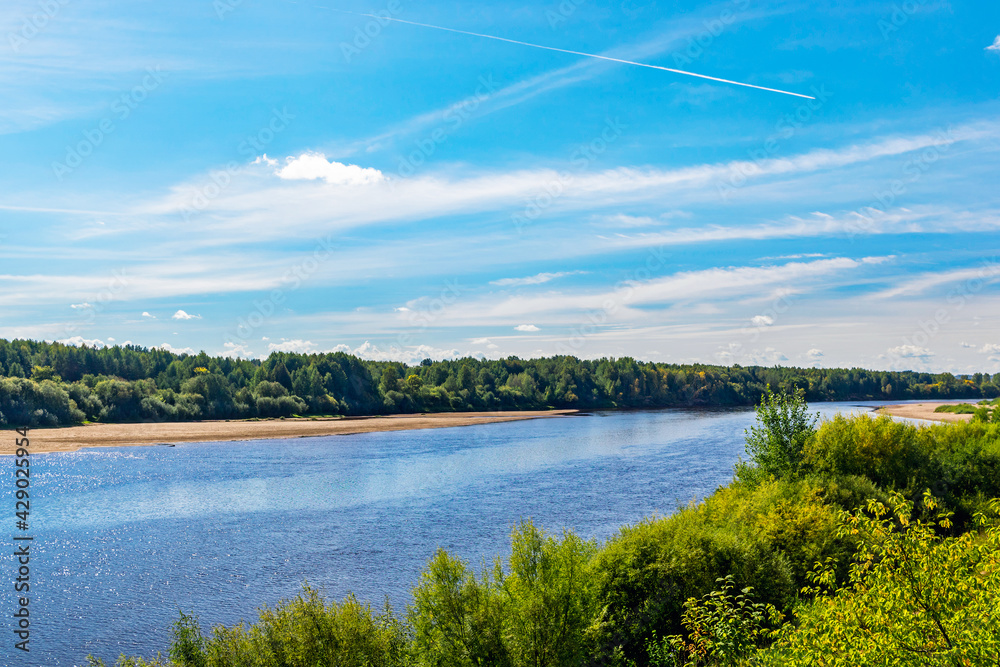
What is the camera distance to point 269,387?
130 meters

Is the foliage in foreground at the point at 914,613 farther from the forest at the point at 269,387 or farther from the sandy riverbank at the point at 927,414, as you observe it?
the sandy riverbank at the point at 927,414

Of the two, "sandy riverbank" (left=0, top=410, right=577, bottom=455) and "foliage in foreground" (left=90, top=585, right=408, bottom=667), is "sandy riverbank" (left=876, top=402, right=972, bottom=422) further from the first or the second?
"foliage in foreground" (left=90, top=585, right=408, bottom=667)

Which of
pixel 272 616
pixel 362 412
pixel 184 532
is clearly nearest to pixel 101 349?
pixel 362 412

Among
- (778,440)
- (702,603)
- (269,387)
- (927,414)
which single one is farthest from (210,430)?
(927,414)

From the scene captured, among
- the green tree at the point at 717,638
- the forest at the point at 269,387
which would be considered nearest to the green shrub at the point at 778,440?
the green tree at the point at 717,638

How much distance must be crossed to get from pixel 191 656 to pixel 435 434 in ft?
288

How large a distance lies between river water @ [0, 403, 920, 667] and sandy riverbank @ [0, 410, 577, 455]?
6.27 meters

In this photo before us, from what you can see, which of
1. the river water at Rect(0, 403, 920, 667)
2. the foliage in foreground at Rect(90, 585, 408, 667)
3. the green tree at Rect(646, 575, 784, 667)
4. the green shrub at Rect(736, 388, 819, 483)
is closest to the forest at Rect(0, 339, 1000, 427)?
the river water at Rect(0, 403, 920, 667)

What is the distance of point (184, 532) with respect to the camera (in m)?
41.0

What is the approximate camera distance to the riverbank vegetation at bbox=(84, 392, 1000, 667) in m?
10.5

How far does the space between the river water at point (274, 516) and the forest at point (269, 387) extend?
28204mm

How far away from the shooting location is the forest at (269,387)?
10206cm

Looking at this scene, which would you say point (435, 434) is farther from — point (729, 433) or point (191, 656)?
point (191, 656)

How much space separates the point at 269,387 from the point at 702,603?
12060 cm
